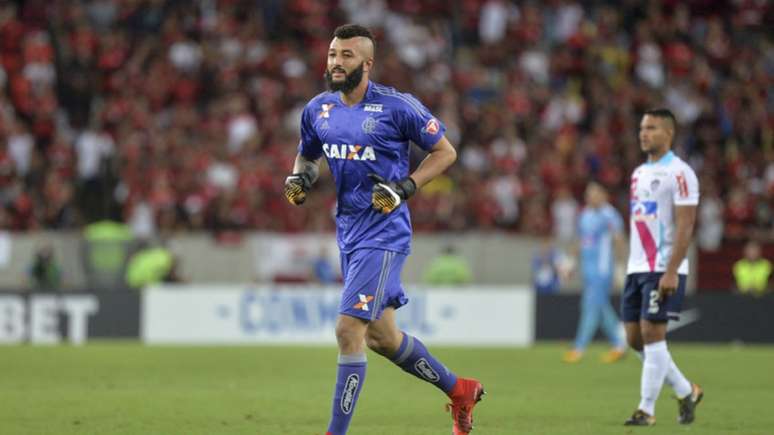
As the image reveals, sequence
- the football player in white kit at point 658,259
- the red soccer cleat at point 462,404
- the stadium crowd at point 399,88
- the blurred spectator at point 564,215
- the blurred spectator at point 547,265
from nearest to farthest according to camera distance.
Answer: the red soccer cleat at point 462,404 < the football player in white kit at point 658,259 < the blurred spectator at point 547,265 < the blurred spectator at point 564,215 < the stadium crowd at point 399,88

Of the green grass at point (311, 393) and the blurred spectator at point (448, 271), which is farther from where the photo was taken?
the blurred spectator at point (448, 271)

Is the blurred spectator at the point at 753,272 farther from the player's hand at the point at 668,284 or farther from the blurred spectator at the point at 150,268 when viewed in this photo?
the player's hand at the point at 668,284

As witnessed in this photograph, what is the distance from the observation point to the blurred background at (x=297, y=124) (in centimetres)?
2386

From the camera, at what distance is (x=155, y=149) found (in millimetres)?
24828

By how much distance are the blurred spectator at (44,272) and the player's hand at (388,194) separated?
15.6 m

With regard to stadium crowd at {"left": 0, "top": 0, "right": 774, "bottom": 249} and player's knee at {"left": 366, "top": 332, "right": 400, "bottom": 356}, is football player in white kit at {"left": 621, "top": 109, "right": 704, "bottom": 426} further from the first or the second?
stadium crowd at {"left": 0, "top": 0, "right": 774, "bottom": 249}

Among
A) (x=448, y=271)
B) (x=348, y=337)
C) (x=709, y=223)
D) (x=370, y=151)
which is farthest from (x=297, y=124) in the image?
(x=348, y=337)

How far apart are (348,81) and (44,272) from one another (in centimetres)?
1559

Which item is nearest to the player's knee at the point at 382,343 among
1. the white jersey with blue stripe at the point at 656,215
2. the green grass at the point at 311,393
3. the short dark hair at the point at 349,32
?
the green grass at the point at 311,393

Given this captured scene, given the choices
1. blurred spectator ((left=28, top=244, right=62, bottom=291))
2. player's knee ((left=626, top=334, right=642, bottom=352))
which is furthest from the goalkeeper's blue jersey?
blurred spectator ((left=28, top=244, right=62, bottom=291))

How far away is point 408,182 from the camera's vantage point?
26.5 feet

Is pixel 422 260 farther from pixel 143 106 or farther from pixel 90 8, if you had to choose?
pixel 90 8

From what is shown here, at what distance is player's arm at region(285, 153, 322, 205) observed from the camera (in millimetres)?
8406

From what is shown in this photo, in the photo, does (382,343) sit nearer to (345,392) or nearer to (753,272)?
(345,392)
